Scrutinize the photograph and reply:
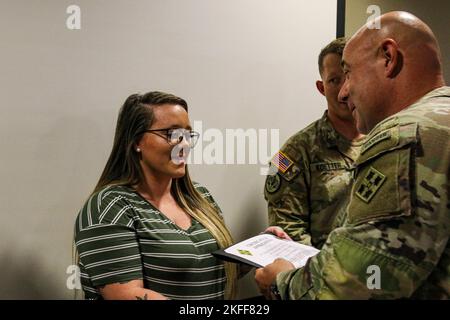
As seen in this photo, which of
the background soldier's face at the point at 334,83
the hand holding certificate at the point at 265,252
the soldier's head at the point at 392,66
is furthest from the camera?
the background soldier's face at the point at 334,83

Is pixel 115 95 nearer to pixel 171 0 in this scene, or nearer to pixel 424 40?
pixel 171 0

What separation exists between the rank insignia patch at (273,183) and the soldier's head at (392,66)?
0.64 metres

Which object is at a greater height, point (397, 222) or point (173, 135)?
point (173, 135)

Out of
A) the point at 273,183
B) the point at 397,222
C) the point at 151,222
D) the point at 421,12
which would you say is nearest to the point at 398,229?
the point at 397,222

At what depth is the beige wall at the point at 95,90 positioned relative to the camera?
163 cm

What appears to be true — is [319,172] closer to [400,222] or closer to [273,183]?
[273,183]

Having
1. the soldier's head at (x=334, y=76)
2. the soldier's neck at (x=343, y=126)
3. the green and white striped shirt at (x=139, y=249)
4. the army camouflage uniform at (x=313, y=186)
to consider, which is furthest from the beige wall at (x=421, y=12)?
the green and white striped shirt at (x=139, y=249)

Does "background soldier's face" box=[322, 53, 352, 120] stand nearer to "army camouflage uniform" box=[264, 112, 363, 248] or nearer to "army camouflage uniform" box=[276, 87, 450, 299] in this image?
"army camouflage uniform" box=[264, 112, 363, 248]

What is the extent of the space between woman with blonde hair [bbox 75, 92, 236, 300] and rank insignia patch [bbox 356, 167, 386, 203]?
67cm

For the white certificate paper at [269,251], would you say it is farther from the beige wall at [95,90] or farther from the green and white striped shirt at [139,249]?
the beige wall at [95,90]

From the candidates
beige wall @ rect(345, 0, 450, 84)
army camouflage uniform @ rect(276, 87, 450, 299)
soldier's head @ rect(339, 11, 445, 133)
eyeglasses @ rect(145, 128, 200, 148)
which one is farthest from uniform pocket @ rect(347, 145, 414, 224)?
beige wall @ rect(345, 0, 450, 84)

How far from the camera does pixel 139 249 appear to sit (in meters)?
1.34

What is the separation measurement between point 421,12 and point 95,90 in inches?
72.8
